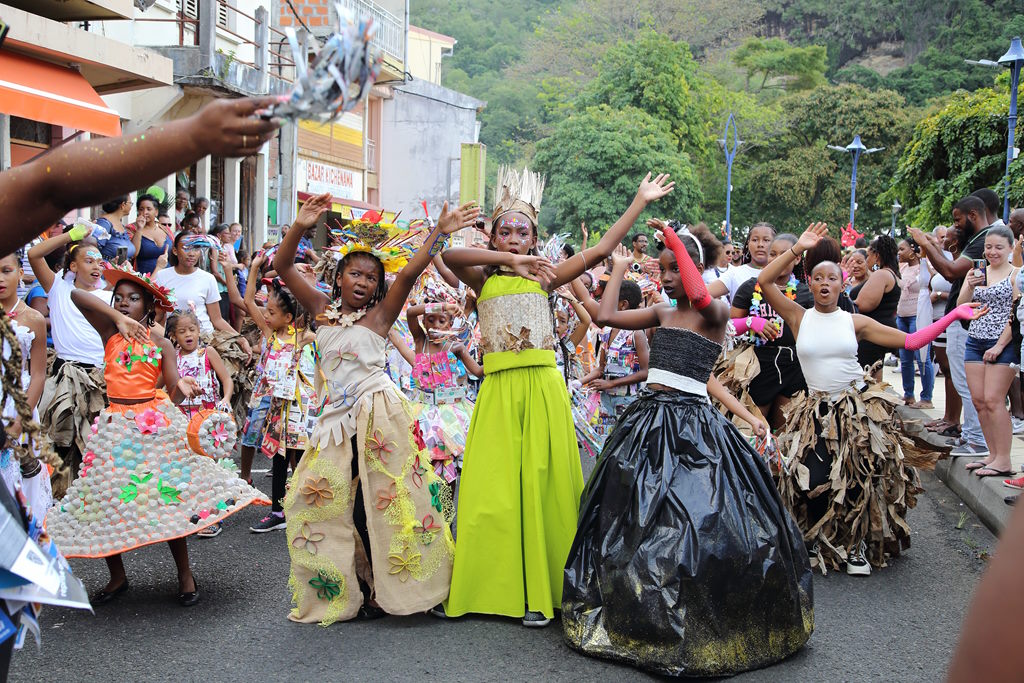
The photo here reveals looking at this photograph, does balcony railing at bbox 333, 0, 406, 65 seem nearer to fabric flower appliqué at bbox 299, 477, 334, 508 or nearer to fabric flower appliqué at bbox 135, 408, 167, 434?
fabric flower appliqué at bbox 135, 408, 167, 434

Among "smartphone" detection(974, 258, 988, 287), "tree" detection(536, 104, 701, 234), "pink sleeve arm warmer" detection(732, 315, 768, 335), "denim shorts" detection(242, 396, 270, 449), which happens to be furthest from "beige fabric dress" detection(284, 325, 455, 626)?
"tree" detection(536, 104, 701, 234)

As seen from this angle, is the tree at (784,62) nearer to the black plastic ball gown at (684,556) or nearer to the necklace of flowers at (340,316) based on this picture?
the necklace of flowers at (340,316)

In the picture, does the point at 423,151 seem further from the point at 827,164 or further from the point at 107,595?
the point at 107,595

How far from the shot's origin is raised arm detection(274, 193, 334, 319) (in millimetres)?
4438

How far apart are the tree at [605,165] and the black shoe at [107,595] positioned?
36924 millimetres

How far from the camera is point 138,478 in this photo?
16.9 feet

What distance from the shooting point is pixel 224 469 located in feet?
17.8

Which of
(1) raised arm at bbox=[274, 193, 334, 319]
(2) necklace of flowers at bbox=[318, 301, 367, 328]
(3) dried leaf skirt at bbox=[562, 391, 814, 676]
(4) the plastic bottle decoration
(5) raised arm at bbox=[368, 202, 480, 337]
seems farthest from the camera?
(2) necklace of flowers at bbox=[318, 301, 367, 328]

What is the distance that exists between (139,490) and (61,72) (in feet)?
33.4

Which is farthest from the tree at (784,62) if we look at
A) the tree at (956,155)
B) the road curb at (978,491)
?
the road curb at (978,491)

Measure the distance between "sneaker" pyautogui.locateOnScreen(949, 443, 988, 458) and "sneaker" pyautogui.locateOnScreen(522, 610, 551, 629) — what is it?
212 inches

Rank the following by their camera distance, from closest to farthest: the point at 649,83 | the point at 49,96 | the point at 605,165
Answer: the point at 49,96 → the point at 605,165 → the point at 649,83

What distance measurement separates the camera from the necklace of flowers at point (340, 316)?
5.25 meters

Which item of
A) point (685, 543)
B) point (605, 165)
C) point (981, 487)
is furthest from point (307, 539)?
point (605, 165)
